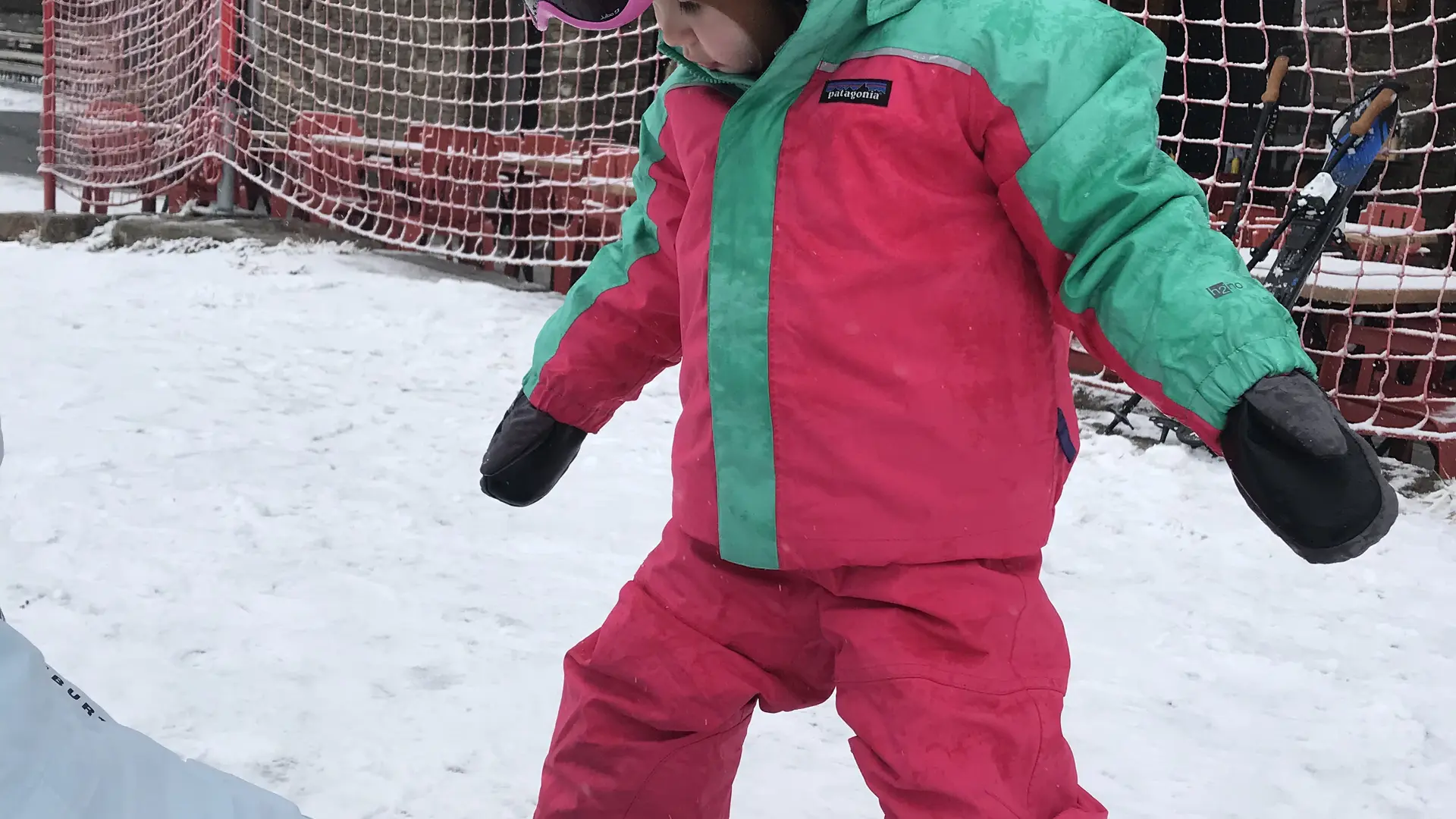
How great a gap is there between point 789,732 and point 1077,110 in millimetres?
1263

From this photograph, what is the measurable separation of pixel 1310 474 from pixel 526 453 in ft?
3.06

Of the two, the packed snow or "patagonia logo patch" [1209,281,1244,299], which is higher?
"patagonia logo patch" [1209,281,1244,299]

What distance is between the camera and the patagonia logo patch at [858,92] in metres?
1.13

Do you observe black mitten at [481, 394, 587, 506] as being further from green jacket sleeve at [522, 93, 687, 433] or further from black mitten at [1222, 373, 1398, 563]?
black mitten at [1222, 373, 1398, 563]

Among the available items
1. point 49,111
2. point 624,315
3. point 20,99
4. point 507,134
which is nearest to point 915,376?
point 624,315

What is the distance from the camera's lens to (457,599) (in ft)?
7.82

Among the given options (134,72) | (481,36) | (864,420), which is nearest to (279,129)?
(134,72)

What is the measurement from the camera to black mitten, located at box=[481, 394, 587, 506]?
150 cm

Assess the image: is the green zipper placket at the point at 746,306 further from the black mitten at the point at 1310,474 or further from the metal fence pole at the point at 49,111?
the metal fence pole at the point at 49,111

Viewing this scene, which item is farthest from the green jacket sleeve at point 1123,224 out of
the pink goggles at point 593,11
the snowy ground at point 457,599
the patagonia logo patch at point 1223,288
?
the snowy ground at point 457,599

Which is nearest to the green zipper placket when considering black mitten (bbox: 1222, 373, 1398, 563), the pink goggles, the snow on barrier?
the pink goggles

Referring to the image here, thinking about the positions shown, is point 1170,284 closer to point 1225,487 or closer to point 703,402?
point 703,402

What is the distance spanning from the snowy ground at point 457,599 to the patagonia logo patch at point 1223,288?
42.3 inches

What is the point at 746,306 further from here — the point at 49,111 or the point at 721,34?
the point at 49,111
